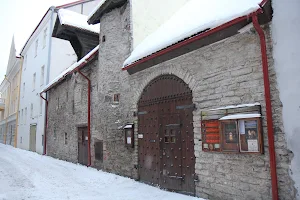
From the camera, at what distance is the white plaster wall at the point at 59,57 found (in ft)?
54.4

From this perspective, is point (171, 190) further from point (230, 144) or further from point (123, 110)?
point (123, 110)

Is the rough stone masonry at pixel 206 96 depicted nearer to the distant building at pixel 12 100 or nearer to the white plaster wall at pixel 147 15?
the white plaster wall at pixel 147 15

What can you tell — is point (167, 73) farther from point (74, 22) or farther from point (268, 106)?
point (74, 22)

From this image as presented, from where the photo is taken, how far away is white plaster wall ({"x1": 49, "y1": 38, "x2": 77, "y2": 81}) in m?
16.6

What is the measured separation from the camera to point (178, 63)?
18.7ft

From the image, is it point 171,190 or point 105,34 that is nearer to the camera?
point 171,190

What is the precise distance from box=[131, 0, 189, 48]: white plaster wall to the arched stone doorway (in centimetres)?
218

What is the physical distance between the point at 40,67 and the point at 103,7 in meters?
11.2

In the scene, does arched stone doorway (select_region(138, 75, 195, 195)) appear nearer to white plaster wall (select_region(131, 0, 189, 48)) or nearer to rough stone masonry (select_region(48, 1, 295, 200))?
rough stone masonry (select_region(48, 1, 295, 200))

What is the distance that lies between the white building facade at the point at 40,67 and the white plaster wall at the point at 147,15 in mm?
10013

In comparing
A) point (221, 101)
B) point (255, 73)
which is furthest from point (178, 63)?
point (255, 73)

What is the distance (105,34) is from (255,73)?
5.94m

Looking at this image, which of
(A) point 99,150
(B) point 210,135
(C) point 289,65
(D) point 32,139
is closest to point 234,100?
(B) point 210,135

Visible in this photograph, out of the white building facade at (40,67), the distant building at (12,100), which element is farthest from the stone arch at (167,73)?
the distant building at (12,100)
